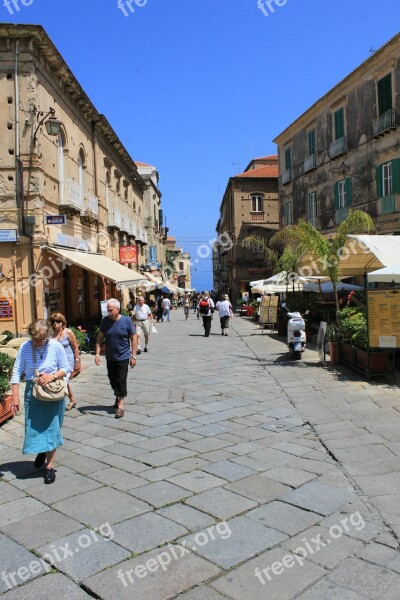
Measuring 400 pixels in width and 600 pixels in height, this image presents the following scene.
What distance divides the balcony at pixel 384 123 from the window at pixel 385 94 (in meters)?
0.29

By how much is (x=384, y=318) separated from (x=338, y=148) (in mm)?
16180

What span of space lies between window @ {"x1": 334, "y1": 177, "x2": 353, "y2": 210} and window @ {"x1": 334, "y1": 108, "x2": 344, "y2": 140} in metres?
2.06

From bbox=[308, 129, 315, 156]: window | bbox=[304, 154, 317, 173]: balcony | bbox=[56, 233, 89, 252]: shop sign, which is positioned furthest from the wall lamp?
bbox=[308, 129, 315, 156]: window

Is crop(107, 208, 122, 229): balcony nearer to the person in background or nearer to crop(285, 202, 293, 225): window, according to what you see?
crop(285, 202, 293, 225): window

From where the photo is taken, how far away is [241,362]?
35.9ft

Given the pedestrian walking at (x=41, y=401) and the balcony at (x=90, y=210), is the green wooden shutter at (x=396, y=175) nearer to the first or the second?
the balcony at (x=90, y=210)


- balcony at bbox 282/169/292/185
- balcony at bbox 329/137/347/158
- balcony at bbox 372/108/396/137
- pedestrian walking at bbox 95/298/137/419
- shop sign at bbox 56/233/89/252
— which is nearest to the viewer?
pedestrian walking at bbox 95/298/137/419

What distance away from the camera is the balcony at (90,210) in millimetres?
16366

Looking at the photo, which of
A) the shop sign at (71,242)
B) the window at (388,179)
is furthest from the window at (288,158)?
the shop sign at (71,242)

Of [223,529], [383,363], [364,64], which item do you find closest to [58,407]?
A: [223,529]

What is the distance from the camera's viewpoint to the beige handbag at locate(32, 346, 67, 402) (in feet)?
14.3

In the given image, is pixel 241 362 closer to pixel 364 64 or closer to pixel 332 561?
pixel 332 561

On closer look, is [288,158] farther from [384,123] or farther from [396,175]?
[396,175]

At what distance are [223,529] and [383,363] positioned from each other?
5.60 m
